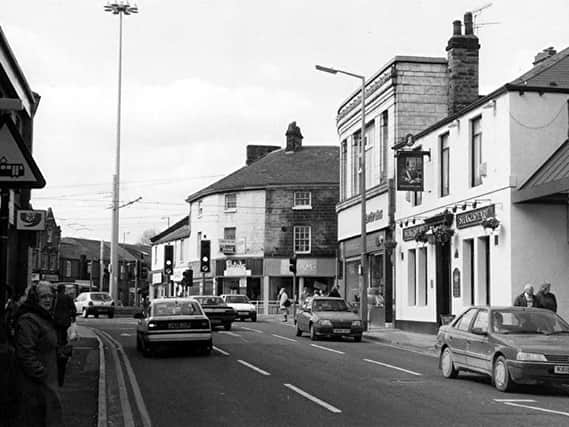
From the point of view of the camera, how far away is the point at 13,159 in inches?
289

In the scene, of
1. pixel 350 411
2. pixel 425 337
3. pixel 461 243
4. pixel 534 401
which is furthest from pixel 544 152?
pixel 350 411

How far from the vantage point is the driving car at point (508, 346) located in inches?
558

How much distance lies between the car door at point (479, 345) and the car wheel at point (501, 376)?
0.78 ft

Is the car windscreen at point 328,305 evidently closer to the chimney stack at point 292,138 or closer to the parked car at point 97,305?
the parked car at point 97,305

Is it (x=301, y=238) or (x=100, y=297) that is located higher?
(x=301, y=238)

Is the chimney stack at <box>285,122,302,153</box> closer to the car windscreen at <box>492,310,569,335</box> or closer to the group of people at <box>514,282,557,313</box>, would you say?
the group of people at <box>514,282,557,313</box>

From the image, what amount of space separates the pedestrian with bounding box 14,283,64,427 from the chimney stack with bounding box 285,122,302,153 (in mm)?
58999

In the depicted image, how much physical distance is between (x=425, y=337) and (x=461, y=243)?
3491 millimetres

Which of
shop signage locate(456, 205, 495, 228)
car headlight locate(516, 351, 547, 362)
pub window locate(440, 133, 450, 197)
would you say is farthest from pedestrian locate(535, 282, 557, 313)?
pub window locate(440, 133, 450, 197)

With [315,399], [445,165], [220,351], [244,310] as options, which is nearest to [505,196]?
[445,165]

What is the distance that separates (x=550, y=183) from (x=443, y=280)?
8634 millimetres

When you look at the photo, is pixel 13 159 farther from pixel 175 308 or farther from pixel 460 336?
pixel 175 308

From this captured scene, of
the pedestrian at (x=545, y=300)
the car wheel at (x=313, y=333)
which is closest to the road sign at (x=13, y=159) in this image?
the pedestrian at (x=545, y=300)

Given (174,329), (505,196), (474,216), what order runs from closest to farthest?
1. (174,329)
2. (505,196)
3. (474,216)
